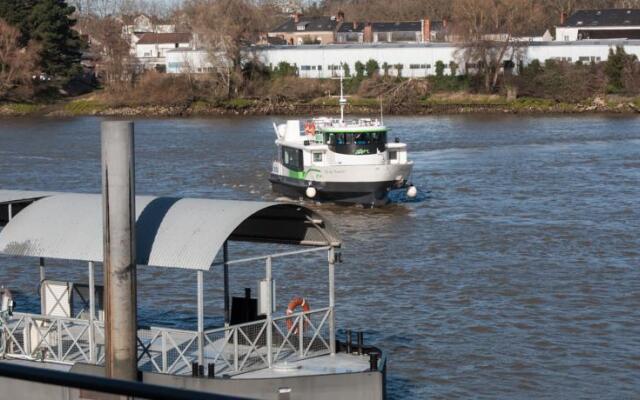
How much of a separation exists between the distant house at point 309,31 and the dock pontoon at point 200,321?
357 ft

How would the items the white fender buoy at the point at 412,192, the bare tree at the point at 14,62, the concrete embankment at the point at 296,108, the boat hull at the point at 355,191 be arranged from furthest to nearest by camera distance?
1. the bare tree at the point at 14,62
2. the concrete embankment at the point at 296,108
3. the white fender buoy at the point at 412,192
4. the boat hull at the point at 355,191

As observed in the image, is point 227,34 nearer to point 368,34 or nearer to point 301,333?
point 368,34

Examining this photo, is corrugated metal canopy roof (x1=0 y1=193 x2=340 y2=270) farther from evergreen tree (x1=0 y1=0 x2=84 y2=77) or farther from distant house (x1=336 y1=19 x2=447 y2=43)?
distant house (x1=336 y1=19 x2=447 y2=43)

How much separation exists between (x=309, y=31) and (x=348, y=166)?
90.3 meters

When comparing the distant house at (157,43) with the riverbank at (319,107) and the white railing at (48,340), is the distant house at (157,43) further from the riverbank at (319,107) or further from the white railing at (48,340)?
the white railing at (48,340)

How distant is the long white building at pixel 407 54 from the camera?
319 feet

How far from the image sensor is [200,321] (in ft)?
47.4

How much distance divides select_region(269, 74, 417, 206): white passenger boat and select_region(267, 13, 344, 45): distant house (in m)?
83.6

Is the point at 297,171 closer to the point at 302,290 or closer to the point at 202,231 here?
the point at 302,290

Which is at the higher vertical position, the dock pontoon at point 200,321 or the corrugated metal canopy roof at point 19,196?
the corrugated metal canopy roof at point 19,196

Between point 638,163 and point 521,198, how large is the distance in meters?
12.7

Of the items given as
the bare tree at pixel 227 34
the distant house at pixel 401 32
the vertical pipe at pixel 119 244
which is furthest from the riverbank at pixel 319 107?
the vertical pipe at pixel 119 244

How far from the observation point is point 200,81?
320ft

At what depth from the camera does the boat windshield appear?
40.6m
